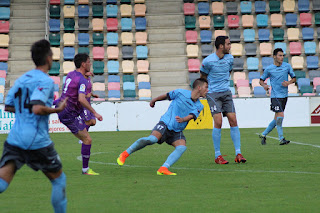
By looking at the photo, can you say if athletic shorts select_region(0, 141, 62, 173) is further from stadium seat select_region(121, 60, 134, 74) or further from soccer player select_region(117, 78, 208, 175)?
stadium seat select_region(121, 60, 134, 74)

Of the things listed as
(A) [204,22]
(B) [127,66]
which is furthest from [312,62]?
(B) [127,66]

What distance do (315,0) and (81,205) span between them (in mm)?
25906

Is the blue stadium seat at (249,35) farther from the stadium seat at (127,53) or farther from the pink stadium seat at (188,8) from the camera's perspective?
the stadium seat at (127,53)

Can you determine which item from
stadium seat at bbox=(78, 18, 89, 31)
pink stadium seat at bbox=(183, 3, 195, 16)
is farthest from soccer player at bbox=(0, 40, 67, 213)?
pink stadium seat at bbox=(183, 3, 195, 16)

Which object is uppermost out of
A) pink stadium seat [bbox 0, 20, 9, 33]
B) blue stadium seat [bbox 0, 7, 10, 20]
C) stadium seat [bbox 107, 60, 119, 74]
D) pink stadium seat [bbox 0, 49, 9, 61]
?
blue stadium seat [bbox 0, 7, 10, 20]

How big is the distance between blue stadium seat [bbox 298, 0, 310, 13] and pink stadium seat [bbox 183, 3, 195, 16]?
5409mm

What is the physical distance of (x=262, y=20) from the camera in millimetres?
28266

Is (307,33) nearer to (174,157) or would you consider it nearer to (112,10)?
(112,10)

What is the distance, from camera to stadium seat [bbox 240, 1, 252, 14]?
2864cm

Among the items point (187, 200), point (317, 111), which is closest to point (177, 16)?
point (317, 111)

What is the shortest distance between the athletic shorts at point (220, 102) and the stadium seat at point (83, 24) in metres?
18.1

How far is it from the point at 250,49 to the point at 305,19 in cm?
338

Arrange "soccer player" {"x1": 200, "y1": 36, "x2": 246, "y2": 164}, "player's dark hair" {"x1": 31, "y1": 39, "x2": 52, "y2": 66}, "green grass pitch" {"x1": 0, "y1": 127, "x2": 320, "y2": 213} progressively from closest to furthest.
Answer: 1. "player's dark hair" {"x1": 31, "y1": 39, "x2": 52, "y2": 66}
2. "green grass pitch" {"x1": 0, "y1": 127, "x2": 320, "y2": 213}
3. "soccer player" {"x1": 200, "y1": 36, "x2": 246, "y2": 164}

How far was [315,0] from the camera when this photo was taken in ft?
96.6
